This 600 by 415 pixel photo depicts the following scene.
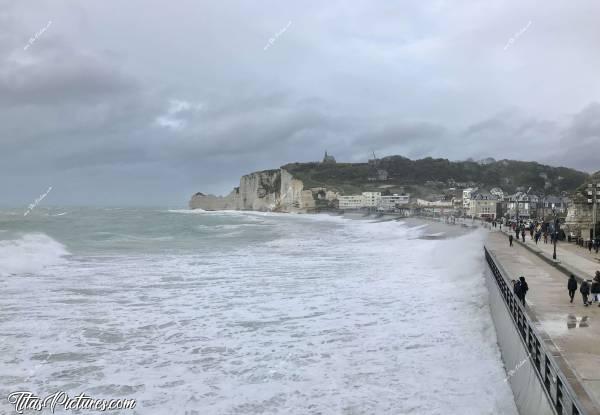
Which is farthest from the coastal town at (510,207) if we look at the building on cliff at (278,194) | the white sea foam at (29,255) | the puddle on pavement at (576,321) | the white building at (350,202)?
the white sea foam at (29,255)

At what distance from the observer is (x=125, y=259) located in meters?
25.9

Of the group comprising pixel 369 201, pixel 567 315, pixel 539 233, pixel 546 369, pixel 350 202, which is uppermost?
pixel 369 201

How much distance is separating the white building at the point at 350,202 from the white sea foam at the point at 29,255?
13289 centimetres

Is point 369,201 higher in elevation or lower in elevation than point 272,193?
lower

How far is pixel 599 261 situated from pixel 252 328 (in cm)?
1544

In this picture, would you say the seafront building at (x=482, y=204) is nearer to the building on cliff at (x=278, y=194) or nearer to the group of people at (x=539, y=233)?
the building on cliff at (x=278, y=194)

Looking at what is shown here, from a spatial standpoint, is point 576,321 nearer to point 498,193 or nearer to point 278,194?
point 498,193

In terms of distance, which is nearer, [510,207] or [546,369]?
[546,369]

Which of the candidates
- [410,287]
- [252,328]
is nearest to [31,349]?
Answer: [252,328]

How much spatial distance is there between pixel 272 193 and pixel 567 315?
165 m

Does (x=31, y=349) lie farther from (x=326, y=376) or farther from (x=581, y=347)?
(x=581, y=347)

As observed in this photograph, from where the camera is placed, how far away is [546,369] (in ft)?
19.9

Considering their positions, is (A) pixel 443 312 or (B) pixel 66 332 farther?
(A) pixel 443 312

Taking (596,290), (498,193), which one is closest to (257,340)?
(596,290)
